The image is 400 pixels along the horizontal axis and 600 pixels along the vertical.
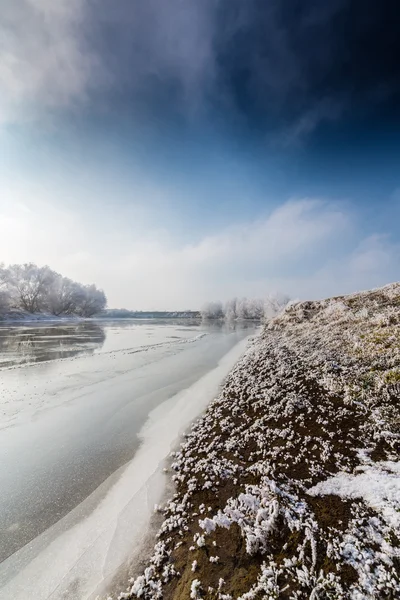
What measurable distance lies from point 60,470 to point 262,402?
7.80 metres

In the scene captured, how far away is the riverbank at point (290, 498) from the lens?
3.76 meters

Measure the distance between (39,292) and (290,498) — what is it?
125980 millimetres

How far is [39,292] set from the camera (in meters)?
108

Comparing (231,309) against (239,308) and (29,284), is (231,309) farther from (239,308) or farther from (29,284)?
(29,284)

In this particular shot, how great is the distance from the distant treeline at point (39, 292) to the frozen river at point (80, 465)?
94.1 m

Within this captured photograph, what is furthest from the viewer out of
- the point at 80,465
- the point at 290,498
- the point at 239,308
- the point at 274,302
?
the point at 239,308

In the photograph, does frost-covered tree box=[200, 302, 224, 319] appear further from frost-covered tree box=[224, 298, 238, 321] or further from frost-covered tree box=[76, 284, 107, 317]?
frost-covered tree box=[76, 284, 107, 317]

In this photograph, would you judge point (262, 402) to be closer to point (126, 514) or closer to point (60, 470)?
point (126, 514)

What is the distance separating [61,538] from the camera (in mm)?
5500

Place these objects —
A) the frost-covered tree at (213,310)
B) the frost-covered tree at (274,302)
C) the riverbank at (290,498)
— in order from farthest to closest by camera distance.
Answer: the frost-covered tree at (213,310) → the frost-covered tree at (274,302) → the riverbank at (290,498)

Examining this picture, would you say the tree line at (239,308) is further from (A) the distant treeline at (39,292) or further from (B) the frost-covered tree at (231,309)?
(A) the distant treeline at (39,292)

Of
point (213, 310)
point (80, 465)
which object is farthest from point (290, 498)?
point (213, 310)

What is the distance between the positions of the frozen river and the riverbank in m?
1.05

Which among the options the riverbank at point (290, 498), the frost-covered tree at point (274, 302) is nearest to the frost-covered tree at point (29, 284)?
the frost-covered tree at point (274, 302)
